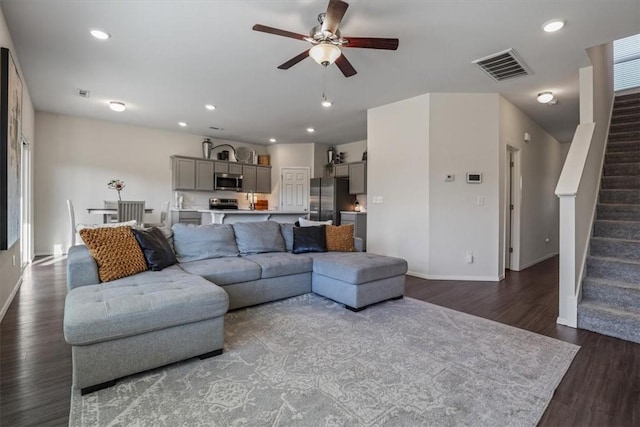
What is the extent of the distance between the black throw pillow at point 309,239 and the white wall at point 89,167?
4539mm

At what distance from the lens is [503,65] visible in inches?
142

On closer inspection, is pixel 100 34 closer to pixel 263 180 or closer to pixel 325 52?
pixel 325 52

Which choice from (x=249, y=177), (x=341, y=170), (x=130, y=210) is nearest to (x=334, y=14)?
(x=130, y=210)

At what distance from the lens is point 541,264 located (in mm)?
5695

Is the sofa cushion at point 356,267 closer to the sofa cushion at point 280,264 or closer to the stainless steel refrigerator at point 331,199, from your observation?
the sofa cushion at point 280,264

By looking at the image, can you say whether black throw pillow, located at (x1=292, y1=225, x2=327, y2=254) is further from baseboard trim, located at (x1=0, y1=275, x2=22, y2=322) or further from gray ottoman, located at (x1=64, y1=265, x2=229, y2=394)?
baseboard trim, located at (x1=0, y1=275, x2=22, y2=322)

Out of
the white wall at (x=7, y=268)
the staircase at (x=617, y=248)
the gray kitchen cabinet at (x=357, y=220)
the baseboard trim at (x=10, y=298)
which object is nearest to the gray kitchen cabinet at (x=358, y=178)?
the gray kitchen cabinet at (x=357, y=220)

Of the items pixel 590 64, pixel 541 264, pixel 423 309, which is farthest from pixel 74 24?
pixel 541 264

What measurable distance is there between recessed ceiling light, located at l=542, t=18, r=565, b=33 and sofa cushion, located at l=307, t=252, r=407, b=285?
2607mm

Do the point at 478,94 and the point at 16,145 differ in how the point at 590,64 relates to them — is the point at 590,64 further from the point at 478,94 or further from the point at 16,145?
the point at 16,145

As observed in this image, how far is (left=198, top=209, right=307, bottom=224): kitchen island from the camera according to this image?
5.70 m

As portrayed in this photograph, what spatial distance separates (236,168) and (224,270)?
5343 millimetres

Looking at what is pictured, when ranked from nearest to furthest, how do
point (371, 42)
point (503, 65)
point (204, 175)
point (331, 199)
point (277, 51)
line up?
point (371, 42) < point (277, 51) < point (503, 65) < point (331, 199) < point (204, 175)

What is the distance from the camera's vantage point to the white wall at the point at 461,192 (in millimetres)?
4531
